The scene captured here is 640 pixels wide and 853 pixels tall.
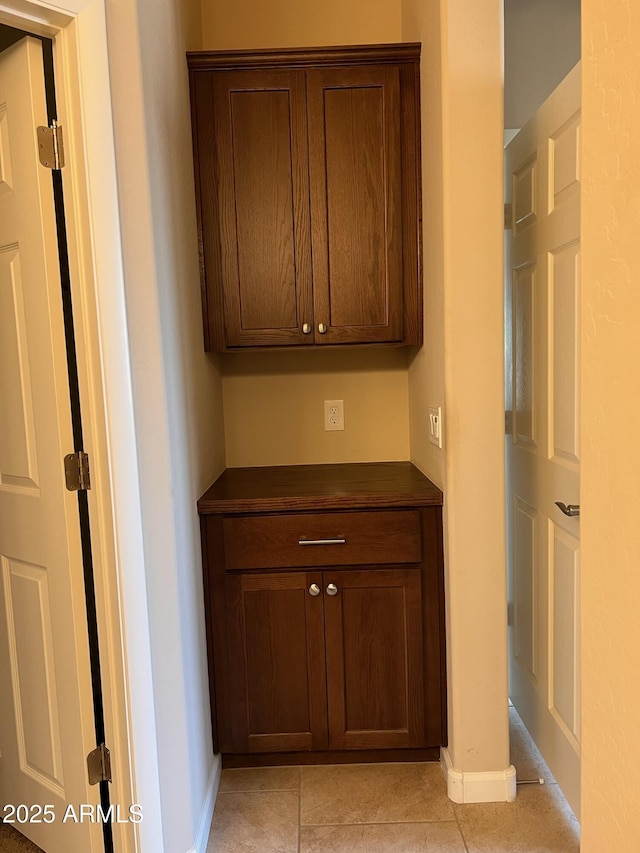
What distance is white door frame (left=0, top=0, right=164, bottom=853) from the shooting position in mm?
1310

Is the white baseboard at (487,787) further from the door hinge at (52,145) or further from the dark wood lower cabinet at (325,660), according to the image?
the door hinge at (52,145)

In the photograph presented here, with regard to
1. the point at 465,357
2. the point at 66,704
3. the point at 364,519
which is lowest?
the point at 66,704

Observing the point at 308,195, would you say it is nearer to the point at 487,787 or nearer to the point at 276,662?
the point at 276,662

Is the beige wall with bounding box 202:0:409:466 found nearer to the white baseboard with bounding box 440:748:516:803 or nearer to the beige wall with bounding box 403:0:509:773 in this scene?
the beige wall with bounding box 403:0:509:773

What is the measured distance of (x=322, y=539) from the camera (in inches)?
75.5

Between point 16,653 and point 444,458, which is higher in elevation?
point 444,458

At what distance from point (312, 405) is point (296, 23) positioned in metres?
1.51

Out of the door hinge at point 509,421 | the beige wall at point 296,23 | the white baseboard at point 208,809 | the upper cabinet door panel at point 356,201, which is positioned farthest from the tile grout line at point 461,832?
the beige wall at point 296,23

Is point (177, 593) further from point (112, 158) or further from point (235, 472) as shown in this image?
point (112, 158)

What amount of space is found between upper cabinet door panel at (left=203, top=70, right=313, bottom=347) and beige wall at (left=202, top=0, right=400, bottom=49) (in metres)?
0.51

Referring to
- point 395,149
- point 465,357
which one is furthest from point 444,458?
point 395,149

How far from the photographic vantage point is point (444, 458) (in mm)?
1809

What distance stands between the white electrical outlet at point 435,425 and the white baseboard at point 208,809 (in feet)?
4.15

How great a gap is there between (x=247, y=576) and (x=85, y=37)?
1.51 m
